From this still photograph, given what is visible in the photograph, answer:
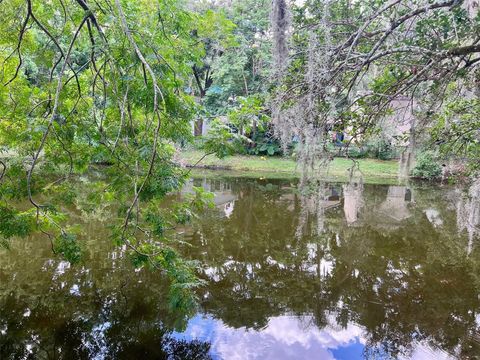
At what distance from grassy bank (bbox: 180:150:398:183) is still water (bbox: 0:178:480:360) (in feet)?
26.3

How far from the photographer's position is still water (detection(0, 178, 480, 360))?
4.24 meters

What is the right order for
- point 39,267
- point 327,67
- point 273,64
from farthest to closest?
point 39,267 → point 273,64 → point 327,67

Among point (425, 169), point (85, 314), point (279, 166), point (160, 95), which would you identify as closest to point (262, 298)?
point (85, 314)

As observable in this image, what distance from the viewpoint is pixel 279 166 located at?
17984 millimetres

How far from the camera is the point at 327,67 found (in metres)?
3.38

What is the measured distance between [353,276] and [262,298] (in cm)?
166

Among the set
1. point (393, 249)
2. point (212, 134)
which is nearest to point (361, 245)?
point (393, 249)

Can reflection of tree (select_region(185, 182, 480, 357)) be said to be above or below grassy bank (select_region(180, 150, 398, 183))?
below

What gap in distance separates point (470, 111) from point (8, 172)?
5145 mm

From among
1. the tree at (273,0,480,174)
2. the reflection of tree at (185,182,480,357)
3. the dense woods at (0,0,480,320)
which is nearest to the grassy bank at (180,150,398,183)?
the reflection of tree at (185,182,480,357)

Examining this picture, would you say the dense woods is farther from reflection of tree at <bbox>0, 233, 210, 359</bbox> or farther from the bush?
the bush

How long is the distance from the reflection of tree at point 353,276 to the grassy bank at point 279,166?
706 cm

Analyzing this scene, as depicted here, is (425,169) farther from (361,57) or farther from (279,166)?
(361,57)

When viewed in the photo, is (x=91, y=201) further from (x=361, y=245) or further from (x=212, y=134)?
(x=361, y=245)
